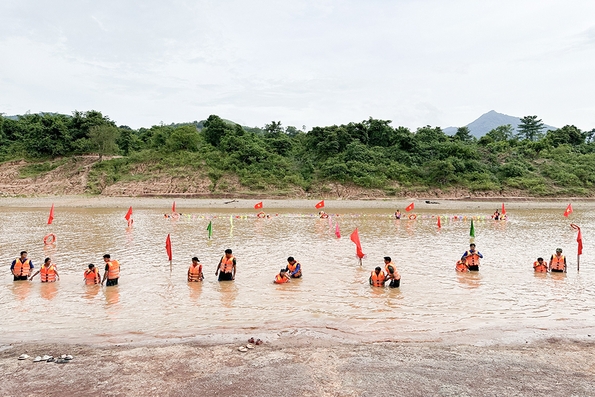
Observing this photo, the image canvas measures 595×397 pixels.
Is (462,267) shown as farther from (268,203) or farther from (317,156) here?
(317,156)

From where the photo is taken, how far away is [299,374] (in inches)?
278

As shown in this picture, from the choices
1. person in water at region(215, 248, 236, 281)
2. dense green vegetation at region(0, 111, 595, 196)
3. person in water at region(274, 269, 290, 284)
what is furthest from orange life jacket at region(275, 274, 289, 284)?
dense green vegetation at region(0, 111, 595, 196)

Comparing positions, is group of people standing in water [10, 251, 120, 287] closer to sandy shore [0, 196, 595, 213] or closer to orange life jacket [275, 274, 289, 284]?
orange life jacket [275, 274, 289, 284]

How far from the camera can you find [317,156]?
60344 mm

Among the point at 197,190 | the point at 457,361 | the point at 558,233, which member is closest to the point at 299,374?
the point at 457,361

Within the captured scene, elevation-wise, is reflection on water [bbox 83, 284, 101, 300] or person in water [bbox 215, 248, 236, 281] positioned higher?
person in water [bbox 215, 248, 236, 281]

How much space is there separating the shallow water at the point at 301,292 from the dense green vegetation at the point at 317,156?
28.3m

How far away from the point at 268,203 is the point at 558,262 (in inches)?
1348

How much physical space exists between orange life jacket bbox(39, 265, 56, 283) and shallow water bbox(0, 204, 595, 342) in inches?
10.3

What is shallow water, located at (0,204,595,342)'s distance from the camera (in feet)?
32.6

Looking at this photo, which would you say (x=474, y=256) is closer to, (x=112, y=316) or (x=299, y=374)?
(x=299, y=374)

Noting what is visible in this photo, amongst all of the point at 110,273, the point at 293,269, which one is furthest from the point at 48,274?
the point at 293,269

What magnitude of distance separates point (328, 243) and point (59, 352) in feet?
52.5

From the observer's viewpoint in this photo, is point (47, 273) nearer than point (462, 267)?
Yes
